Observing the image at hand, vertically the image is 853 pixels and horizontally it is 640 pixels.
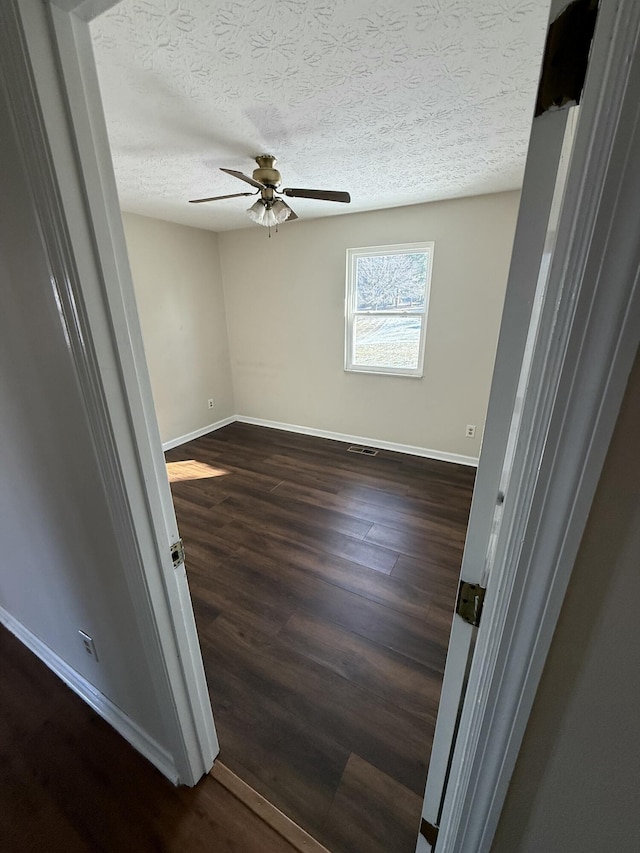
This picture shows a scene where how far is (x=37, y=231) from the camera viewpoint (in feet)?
2.13

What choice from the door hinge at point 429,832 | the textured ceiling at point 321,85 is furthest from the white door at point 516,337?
the textured ceiling at point 321,85

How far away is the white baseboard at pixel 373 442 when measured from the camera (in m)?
3.46

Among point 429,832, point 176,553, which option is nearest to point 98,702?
point 176,553

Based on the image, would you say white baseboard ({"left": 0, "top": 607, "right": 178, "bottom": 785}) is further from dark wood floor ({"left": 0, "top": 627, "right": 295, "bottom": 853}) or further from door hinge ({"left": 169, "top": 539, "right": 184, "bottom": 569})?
door hinge ({"left": 169, "top": 539, "right": 184, "bottom": 569})

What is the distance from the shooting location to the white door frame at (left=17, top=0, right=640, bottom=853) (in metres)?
0.31

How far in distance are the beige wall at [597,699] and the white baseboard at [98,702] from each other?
1.20 m

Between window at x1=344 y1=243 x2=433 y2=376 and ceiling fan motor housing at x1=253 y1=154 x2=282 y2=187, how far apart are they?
4.91 ft

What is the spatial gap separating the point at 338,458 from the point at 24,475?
2767mm

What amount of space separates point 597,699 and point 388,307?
3356 millimetres

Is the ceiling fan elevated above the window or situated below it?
above

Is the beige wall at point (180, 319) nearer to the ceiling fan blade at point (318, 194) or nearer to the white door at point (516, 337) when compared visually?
the ceiling fan blade at point (318, 194)

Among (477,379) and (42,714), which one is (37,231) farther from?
(477,379)

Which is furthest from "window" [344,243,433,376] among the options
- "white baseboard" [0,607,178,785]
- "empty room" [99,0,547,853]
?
"white baseboard" [0,607,178,785]

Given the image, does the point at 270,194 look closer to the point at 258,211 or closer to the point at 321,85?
the point at 258,211
